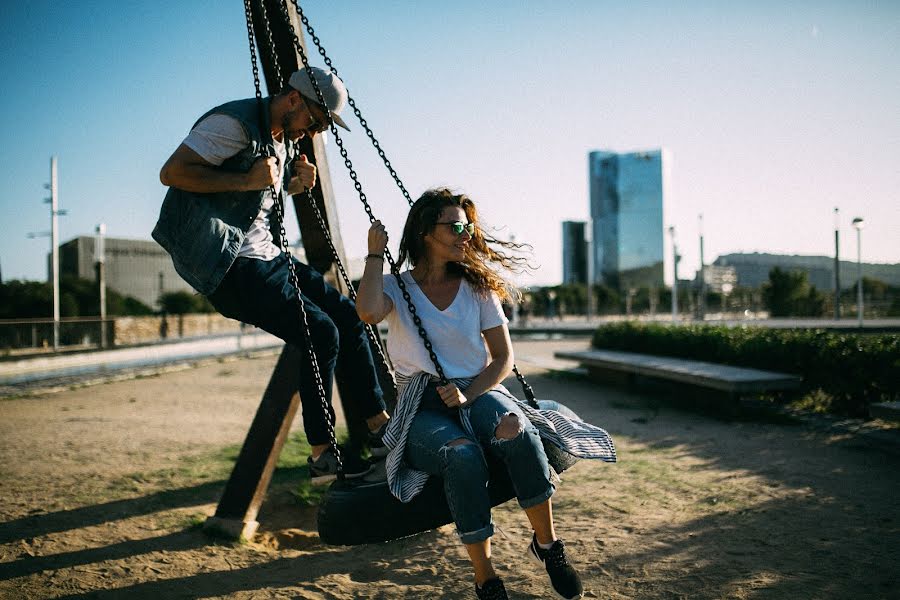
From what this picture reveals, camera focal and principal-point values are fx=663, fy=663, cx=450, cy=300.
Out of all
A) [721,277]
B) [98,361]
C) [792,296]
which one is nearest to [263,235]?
[98,361]

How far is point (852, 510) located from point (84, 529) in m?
4.68

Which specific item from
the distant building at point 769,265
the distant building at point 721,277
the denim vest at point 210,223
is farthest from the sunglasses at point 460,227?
the distant building at point 721,277

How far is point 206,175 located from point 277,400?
1.94 meters

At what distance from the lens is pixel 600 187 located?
104 m

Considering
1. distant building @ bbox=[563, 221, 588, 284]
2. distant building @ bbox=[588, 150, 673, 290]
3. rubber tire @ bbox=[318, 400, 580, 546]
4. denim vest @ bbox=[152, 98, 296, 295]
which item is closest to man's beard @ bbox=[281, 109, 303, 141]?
denim vest @ bbox=[152, 98, 296, 295]

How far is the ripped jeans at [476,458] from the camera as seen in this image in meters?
2.28

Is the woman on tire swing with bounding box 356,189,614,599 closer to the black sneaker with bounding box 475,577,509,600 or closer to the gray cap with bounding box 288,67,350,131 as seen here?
the black sneaker with bounding box 475,577,509,600

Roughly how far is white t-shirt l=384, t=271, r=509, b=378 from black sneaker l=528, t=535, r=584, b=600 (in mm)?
729

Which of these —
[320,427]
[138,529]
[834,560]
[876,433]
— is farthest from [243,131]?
[876,433]

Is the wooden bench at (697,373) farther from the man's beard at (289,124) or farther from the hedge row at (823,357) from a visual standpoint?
the man's beard at (289,124)

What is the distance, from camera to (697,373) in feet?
26.0

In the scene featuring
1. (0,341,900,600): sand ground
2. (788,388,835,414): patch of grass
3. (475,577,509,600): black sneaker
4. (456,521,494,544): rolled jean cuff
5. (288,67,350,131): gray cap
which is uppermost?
(288,67,350,131): gray cap

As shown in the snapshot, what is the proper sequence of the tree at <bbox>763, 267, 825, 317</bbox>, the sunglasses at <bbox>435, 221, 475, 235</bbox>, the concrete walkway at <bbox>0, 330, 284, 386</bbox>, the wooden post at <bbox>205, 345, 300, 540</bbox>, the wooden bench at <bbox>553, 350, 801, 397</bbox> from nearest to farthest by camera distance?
the sunglasses at <bbox>435, 221, 475, 235</bbox> < the wooden post at <bbox>205, 345, 300, 540</bbox> < the wooden bench at <bbox>553, 350, 801, 397</bbox> < the concrete walkway at <bbox>0, 330, 284, 386</bbox> < the tree at <bbox>763, 267, 825, 317</bbox>

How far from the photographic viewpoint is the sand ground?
10.3 feet
